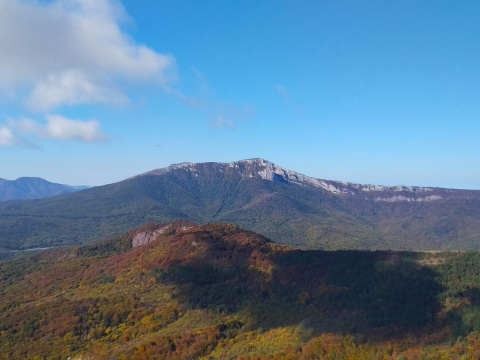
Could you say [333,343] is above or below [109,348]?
above

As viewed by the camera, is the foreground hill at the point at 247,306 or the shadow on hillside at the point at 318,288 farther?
the shadow on hillside at the point at 318,288

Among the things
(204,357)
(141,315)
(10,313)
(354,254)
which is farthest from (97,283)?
(354,254)

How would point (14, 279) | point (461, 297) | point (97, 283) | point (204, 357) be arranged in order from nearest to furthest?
point (204, 357) → point (461, 297) → point (97, 283) → point (14, 279)

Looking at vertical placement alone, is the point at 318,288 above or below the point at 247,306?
above

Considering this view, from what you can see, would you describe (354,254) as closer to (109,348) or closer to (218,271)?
(218,271)

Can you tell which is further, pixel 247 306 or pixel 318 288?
pixel 318 288
